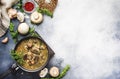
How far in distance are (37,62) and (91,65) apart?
60 centimetres

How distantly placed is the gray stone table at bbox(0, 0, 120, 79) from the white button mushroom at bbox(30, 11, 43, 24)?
74 mm

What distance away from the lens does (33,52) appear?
5.06m

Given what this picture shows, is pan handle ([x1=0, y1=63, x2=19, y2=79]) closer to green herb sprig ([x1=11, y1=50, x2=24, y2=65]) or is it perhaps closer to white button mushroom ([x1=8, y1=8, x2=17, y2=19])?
green herb sprig ([x1=11, y1=50, x2=24, y2=65])

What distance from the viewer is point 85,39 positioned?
5.27 m

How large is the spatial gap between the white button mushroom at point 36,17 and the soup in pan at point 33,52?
0.76 feet

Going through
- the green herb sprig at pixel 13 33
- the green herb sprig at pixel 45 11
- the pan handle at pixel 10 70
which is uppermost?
the green herb sprig at pixel 45 11

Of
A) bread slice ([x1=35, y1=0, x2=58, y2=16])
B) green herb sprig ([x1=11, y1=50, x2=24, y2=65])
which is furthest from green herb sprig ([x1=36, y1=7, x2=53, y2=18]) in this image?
green herb sprig ([x1=11, y1=50, x2=24, y2=65])

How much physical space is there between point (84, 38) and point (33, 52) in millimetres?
592

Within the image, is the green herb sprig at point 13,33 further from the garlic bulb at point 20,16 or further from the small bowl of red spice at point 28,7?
the small bowl of red spice at point 28,7

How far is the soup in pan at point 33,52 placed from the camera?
16.5 feet

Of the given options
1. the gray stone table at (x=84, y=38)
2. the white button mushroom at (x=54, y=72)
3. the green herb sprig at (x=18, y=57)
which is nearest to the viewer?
the green herb sprig at (x=18, y=57)

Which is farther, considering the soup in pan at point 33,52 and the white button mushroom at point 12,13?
the white button mushroom at point 12,13

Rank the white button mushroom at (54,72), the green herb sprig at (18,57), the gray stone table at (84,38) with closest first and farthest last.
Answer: the green herb sprig at (18,57) → the white button mushroom at (54,72) → the gray stone table at (84,38)

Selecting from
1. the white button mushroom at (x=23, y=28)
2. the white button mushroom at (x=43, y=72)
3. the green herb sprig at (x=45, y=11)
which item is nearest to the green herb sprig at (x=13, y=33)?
the white button mushroom at (x=23, y=28)
